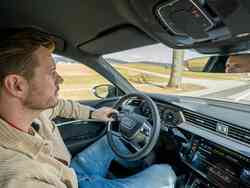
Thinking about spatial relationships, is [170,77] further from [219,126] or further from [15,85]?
[15,85]

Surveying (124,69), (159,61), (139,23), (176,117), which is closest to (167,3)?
(139,23)

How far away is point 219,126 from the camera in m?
1.93

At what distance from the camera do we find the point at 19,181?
41.3 inches

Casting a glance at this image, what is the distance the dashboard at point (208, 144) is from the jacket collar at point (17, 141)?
1047 millimetres

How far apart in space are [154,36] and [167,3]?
0.42m

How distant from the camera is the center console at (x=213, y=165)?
1735 millimetres

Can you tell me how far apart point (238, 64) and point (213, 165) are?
2.45 feet

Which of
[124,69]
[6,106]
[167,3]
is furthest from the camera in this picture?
[124,69]

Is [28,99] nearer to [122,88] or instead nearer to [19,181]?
[19,181]

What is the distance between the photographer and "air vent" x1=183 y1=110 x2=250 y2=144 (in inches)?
69.7

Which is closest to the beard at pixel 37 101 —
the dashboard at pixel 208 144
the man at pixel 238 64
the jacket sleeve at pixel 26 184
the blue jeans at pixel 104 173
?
the jacket sleeve at pixel 26 184

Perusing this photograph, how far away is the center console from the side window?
913mm

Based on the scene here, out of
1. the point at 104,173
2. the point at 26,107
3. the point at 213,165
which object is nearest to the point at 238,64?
the point at 213,165

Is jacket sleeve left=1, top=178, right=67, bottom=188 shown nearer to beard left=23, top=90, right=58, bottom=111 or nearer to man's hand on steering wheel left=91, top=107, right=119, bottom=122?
beard left=23, top=90, right=58, bottom=111
